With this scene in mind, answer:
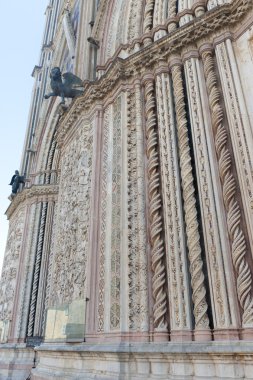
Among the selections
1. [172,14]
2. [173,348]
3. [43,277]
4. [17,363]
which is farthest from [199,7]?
[17,363]

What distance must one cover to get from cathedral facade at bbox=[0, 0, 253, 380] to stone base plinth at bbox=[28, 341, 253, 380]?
0.01 m

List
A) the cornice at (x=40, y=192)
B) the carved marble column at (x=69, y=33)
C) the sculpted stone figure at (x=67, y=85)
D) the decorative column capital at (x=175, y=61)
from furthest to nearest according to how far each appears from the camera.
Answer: the cornice at (x=40, y=192), the carved marble column at (x=69, y=33), the sculpted stone figure at (x=67, y=85), the decorative column capital at (x=175, y=61)

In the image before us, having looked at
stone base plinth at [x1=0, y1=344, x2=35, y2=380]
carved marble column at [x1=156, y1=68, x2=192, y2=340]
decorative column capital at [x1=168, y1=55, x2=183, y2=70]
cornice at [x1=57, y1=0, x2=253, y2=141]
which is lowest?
stone base plinth at [x1=0, y1=344, x2=35, y2=380]

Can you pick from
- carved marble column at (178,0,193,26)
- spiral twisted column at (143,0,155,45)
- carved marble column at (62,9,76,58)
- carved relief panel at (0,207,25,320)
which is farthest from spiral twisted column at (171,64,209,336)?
carved relief panel at (0,207,25,320)

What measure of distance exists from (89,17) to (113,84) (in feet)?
10.3

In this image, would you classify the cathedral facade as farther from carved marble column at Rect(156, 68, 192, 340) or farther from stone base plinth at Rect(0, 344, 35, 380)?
stone base plinth at Rect(0, 344, 35, 380)

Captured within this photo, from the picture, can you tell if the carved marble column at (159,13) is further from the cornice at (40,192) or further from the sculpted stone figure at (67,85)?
the cornice at (40,192)

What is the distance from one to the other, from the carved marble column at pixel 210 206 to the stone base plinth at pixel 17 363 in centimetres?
644

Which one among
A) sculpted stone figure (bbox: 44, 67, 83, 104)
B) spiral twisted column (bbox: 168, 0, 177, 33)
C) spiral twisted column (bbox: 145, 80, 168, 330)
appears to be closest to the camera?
spiral twisted column (bbox: 145, 80, 168, 330)

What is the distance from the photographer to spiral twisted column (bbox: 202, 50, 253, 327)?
3.04m

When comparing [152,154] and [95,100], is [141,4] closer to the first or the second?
[95,100]

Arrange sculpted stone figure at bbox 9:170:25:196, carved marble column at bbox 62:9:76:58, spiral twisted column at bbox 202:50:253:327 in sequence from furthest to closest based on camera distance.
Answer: sculpted stone figure at bbox 9:170:25:196 → carved marble column at bbox 62:9:76:58 → spiral twisted column at bbox 202:50:253:327

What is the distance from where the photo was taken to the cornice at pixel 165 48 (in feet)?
14.2

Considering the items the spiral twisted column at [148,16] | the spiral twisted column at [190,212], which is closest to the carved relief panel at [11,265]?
the spiral twisted column at [148,16]
